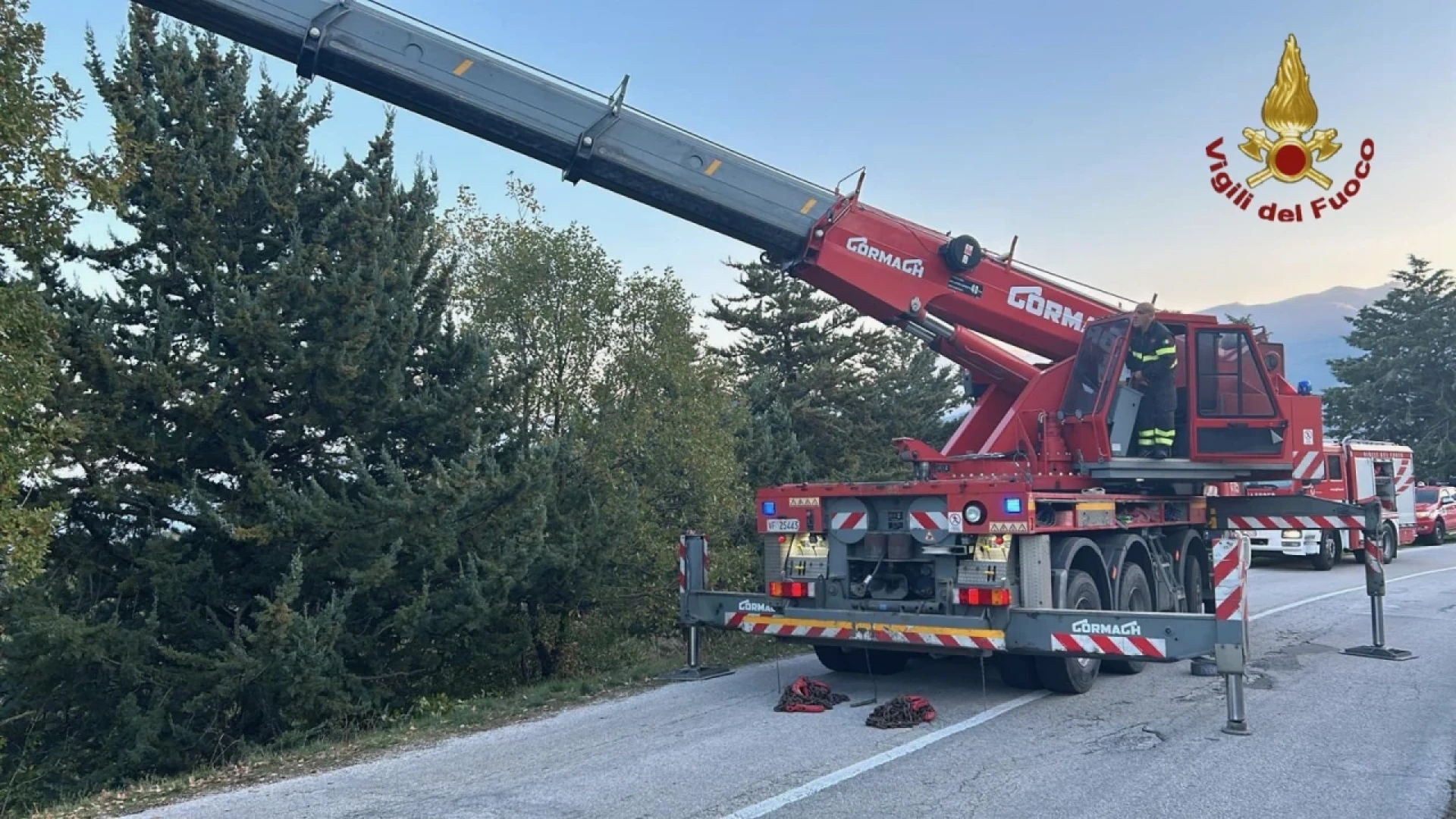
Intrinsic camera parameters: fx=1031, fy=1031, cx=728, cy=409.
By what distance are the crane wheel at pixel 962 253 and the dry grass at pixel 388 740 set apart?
15.3 ft

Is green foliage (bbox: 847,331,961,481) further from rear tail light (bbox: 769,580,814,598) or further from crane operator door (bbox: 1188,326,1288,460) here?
rear tail light (bbox: 769,580,814,598)

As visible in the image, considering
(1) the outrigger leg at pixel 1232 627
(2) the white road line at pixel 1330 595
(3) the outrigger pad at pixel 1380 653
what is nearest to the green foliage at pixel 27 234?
(1) the outrigger leg at pixel 1232 627

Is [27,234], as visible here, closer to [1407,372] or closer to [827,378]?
[827,378]

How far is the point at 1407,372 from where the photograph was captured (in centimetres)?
Answer: 5244

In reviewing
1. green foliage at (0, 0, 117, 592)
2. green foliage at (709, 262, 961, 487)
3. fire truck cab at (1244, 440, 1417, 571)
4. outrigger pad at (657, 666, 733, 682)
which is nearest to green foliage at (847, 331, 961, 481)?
green foliage at (709, 262, 961, 487)

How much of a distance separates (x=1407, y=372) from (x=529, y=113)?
56.2m

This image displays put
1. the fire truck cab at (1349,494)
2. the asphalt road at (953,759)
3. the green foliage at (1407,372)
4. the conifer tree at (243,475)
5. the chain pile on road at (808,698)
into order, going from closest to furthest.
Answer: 1. the asphalt road at (953,759)
2. the chain pile on road at (808,698)
3. the conifer tree at (243,475)
4. the fire truck cab at (1349,494)
5. the green foliage at (1407,372)

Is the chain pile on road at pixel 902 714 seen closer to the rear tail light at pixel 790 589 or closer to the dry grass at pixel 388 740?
the rear tail light at pixel 790 589

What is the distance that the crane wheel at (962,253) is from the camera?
10656mm

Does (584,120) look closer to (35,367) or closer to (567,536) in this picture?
(35,367)

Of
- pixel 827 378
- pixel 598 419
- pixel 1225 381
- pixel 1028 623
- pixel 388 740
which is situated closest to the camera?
pixel 388 740

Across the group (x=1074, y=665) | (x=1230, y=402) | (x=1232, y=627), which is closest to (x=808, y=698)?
(x=1074, y=665)

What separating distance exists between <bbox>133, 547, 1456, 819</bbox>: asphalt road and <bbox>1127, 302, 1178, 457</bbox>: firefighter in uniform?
2271mm

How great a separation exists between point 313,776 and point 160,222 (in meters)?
8.37
